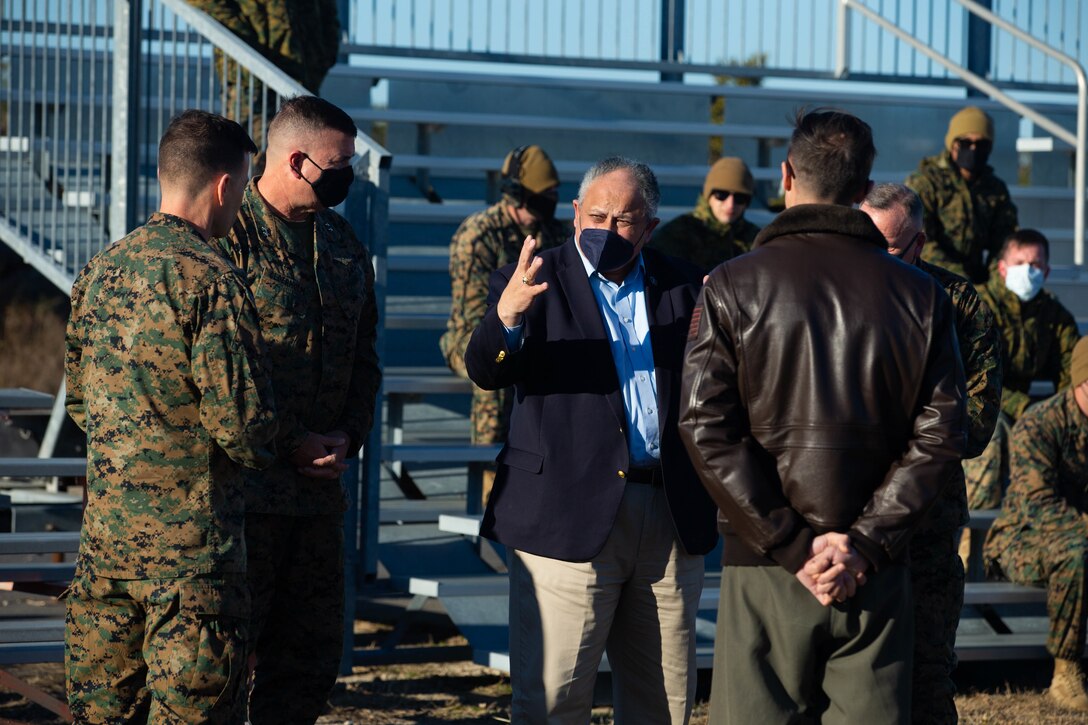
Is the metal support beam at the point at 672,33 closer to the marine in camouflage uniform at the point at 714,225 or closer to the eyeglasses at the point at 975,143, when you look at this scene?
the eyeglasses at the point at 975,143

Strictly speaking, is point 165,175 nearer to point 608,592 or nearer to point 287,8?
point 608,592

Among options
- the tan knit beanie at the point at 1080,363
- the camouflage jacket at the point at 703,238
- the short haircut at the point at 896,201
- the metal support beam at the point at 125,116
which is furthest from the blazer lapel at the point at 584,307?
the tan knit beanie at the point at 1080,363

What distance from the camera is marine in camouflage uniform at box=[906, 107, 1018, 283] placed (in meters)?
7.57

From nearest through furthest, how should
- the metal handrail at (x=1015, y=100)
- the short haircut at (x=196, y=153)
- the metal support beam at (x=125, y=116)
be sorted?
1. the short haircut at (x=196, y=153)
2. the metal support beam at (x=125, y=116)
3. the metal handrail at (x=1015, y=100)

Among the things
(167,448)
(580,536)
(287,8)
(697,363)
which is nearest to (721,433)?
(697,363)

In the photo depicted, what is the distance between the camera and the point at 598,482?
3615mm

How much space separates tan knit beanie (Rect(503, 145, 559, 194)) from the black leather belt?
3.13 meters

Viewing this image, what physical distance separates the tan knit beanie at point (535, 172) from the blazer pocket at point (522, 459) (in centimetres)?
302

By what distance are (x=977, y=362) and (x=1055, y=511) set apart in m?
2.45

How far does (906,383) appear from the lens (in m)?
2.85

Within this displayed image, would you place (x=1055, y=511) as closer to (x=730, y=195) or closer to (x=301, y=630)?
(x=730, y=195)

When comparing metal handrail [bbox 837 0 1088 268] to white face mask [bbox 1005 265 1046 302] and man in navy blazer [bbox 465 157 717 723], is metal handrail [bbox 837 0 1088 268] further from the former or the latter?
man in navy blazer [bbox 465 157 717 723]

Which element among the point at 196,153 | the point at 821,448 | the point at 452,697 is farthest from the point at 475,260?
the point at 821,448

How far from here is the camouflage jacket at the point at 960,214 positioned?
298 inches
